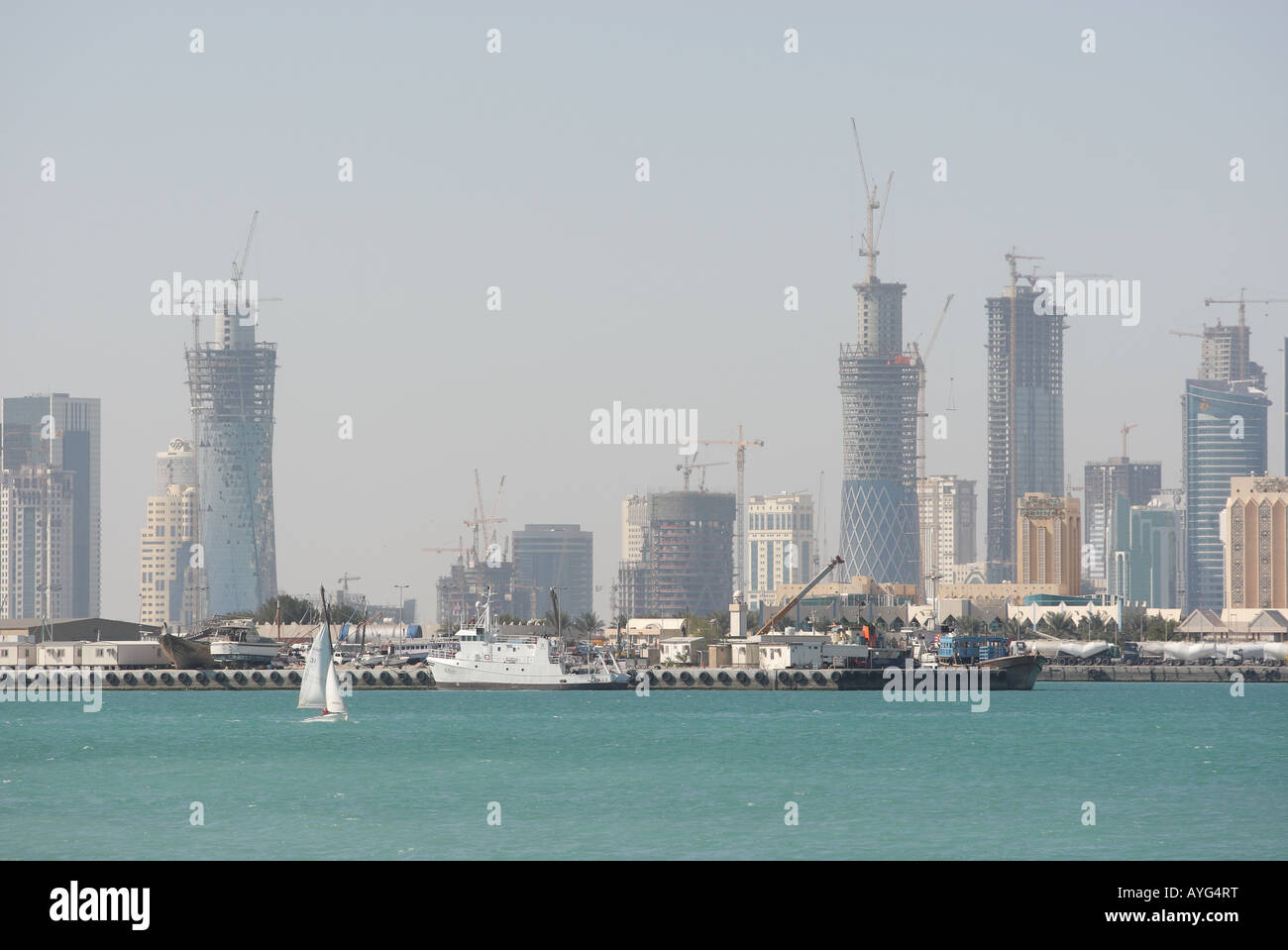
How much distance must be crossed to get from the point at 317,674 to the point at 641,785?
44392mm

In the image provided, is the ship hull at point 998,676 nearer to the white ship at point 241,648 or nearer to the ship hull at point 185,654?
the white ship at point 241,648

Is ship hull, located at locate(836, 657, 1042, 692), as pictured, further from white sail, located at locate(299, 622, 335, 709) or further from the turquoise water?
white sail, located at locate(299, 622, 335, 709)

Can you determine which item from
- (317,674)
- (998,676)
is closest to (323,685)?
(317,674)

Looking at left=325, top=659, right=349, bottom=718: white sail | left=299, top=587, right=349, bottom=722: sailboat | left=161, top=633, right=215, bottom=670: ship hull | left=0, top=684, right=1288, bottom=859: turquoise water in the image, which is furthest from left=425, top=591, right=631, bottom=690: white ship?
left=325, top=659, right=349, bottom=718: white sail

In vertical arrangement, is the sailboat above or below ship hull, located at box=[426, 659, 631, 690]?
above

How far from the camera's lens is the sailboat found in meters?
106

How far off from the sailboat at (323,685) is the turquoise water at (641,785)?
1556mm

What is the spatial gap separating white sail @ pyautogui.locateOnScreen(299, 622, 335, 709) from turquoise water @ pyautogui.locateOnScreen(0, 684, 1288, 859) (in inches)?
91.1

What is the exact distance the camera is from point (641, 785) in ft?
237

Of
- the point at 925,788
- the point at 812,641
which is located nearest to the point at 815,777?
the point at 925,788

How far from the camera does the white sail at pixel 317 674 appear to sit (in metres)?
105
